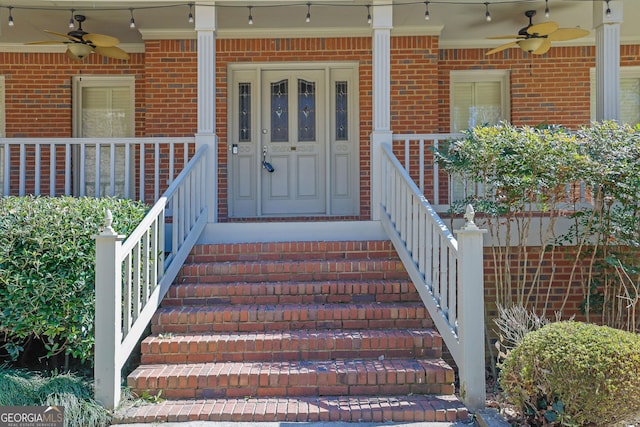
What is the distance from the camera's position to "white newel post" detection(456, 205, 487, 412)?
4086mm

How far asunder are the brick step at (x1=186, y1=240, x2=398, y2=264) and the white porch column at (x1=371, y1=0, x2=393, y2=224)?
21.9 inches

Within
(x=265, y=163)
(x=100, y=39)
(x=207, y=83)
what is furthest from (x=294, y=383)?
(x=100, y=39)

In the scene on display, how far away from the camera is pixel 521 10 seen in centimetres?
702

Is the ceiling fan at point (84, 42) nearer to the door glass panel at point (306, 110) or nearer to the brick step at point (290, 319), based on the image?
the door glass panel at point (306, 110)

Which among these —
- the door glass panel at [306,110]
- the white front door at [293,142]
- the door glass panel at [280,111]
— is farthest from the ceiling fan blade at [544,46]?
the door glass panel at [280,111]

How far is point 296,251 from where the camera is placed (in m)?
5.84

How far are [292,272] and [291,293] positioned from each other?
1.07ft

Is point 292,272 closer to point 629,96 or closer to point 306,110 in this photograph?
point 306,110

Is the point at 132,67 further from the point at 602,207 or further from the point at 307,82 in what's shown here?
the point at 602,207

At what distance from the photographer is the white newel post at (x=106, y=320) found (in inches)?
156

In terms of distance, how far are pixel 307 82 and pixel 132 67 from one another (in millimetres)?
2776

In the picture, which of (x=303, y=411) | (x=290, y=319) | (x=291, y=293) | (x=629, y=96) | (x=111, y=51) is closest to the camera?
(x=303, y=411)

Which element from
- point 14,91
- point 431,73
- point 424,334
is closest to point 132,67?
point 14,91

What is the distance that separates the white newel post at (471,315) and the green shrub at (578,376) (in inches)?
16.4
